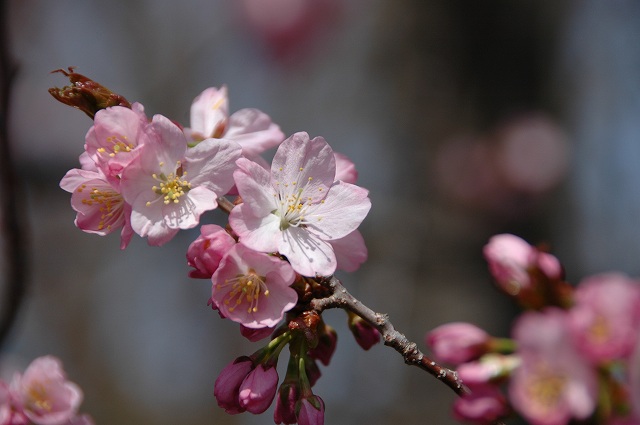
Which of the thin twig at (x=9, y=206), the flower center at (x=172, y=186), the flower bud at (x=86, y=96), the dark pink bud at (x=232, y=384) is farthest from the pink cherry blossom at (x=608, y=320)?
the thin twig at (x=9, y=206)

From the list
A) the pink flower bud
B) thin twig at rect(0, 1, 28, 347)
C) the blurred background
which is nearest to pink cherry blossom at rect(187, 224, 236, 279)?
the pink flower bud

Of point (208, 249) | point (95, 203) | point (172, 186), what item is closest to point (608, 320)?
point (208, 249)

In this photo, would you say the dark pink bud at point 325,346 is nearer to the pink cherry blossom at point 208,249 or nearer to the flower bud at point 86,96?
the pink cherry blossom at point 208,249

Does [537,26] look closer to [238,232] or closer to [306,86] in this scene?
[306,86]

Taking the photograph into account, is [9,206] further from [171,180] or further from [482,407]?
[482,407]

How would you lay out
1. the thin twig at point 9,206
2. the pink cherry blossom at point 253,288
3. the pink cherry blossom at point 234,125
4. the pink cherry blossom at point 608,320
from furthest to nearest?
the thin twig at point 9,206 → the pink cherry blossom at point 234,125 → the pink cherry blossom at point 253,288 → the pink cherry blossom at point 608,320

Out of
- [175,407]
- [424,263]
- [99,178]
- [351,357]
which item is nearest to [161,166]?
[99,178]

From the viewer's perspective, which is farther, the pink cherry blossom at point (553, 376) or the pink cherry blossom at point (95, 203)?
the pink cherry blossom at point (95, 203)

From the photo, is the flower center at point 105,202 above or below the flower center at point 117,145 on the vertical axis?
below
